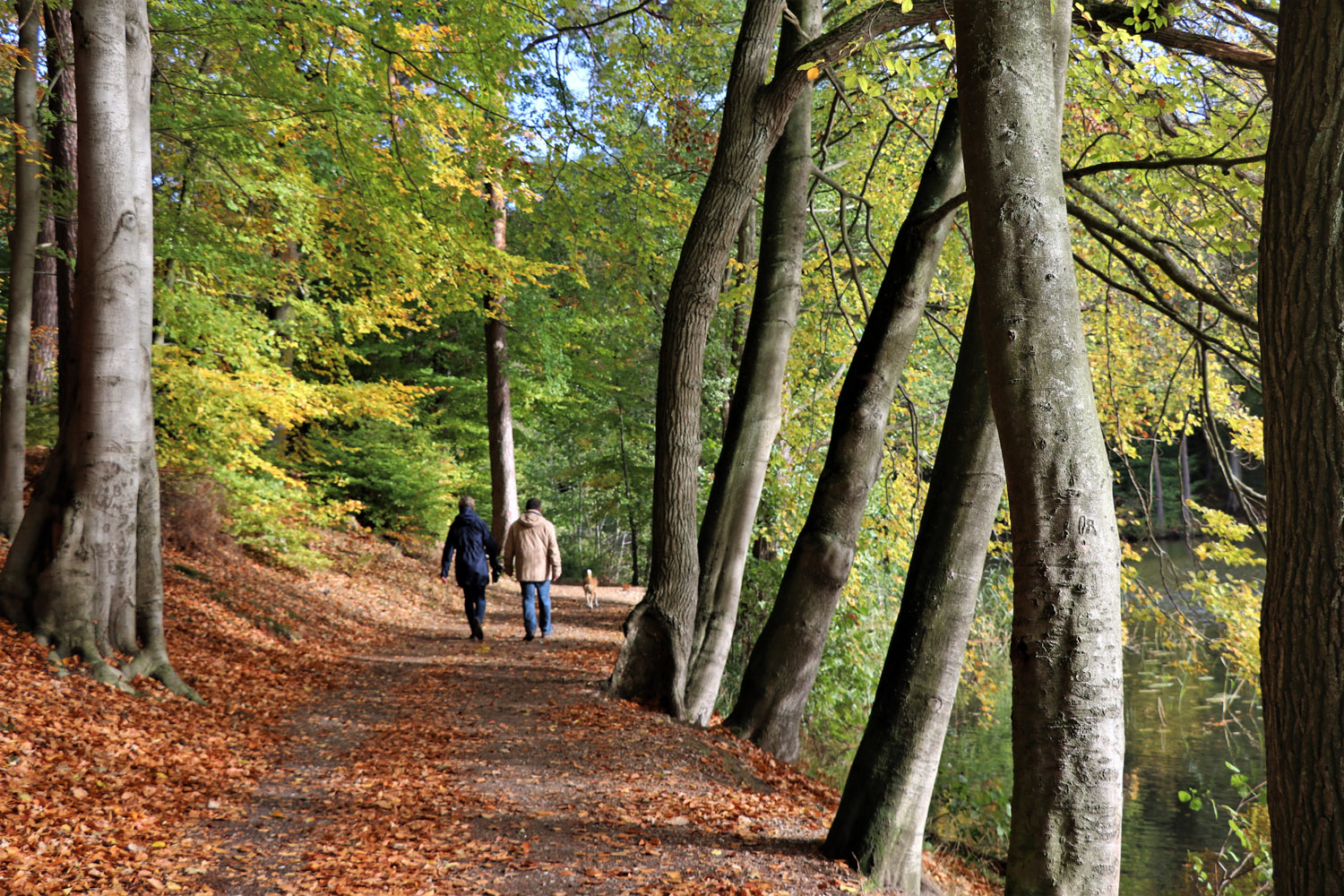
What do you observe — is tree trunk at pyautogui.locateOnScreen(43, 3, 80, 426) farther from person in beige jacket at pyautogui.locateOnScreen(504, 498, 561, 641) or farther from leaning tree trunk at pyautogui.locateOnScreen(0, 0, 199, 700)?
person in beige jacket at pyautogui.locateOnScreen(504, 498, 561, 641)

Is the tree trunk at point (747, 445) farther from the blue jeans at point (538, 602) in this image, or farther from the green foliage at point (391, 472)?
the green foliage at point (391, 472)

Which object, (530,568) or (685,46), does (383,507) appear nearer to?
(530,568)

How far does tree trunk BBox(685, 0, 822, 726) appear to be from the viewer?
7.56 meters

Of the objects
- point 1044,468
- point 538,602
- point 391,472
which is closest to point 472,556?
point 538,602

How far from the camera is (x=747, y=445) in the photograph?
7551mm

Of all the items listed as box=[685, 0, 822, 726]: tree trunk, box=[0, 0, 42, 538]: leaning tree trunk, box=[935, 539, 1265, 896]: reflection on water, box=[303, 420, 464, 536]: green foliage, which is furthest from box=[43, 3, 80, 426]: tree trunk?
box=[935, 539, 1265, 896]: reflection on water

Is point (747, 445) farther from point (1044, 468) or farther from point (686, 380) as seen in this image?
point (1044, 468)

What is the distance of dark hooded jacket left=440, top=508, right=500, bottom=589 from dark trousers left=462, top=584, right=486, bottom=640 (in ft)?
0.20

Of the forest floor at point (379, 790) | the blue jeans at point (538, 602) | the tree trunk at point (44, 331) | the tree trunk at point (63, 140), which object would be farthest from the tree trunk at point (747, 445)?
the tree trunk at point (44, 331)

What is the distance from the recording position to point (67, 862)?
3564 millimetres

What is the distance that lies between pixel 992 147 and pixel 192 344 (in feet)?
36.8

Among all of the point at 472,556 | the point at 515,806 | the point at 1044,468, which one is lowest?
the point at 515,806

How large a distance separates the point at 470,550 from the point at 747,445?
470cm

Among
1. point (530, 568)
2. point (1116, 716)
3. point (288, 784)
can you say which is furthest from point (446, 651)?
point (1116, 716)
